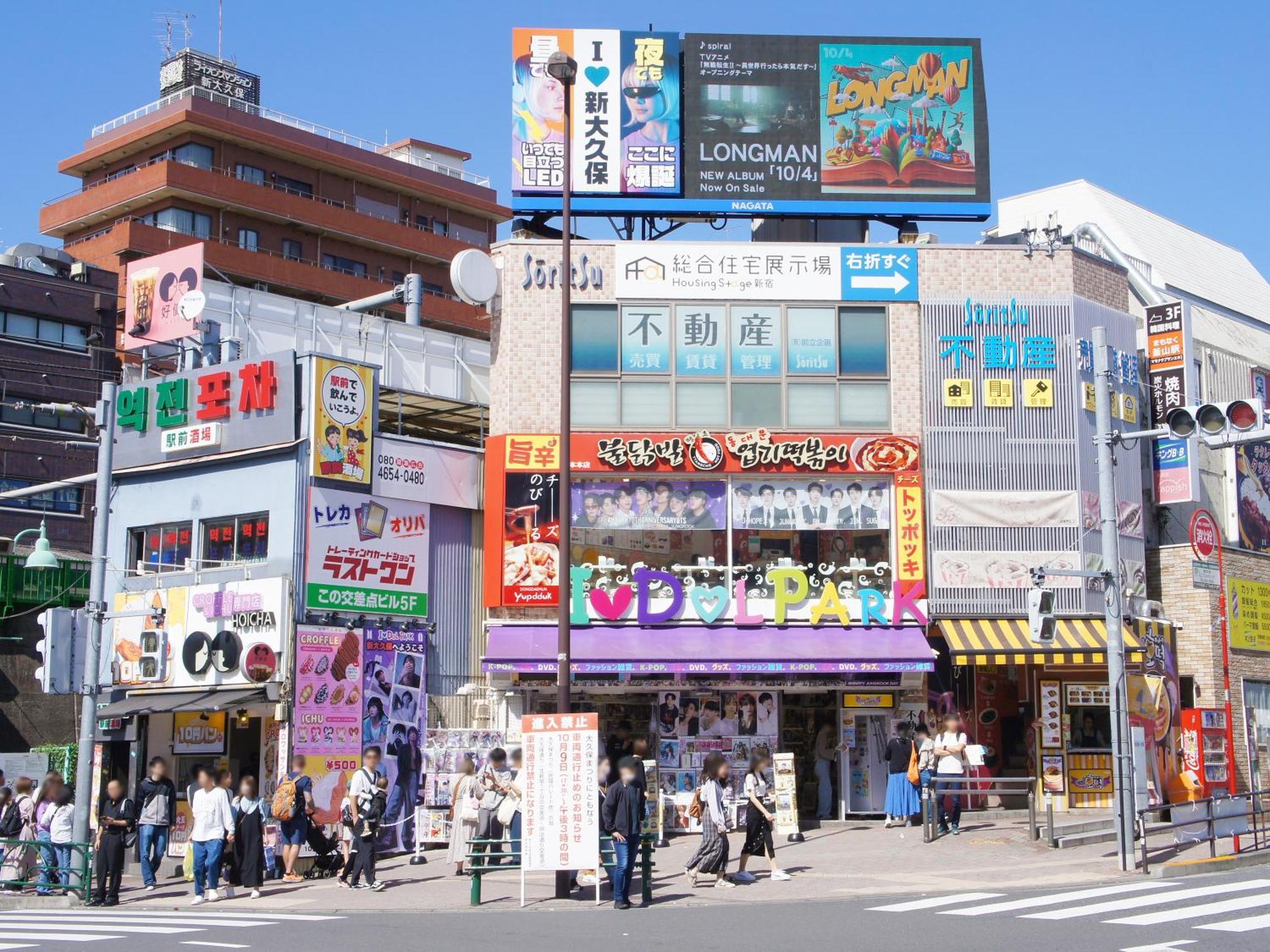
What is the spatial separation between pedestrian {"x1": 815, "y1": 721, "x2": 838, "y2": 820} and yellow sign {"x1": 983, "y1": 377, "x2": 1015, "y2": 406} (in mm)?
7030

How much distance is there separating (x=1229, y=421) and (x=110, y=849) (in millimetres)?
16162

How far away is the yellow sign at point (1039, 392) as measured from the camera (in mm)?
28297

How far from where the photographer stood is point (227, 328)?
30141 mm

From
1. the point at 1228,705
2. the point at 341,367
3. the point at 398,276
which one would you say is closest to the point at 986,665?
the point at 1228,705

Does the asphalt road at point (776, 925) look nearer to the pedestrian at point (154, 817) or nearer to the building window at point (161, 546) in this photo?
the pedestrian at point (154, 817)

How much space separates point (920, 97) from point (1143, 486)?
372 inches

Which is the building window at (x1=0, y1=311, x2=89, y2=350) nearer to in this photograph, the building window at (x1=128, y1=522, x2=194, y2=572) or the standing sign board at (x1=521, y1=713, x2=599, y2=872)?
the building window at (x1=128, y1=522, x2=194, y2=572)


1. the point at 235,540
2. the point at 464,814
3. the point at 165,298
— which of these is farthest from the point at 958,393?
the point at 165,298

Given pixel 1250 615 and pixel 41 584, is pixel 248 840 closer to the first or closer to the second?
pixel 1250 615

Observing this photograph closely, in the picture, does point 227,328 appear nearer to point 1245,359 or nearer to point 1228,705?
point 1228,705

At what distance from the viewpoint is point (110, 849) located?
2006 cm

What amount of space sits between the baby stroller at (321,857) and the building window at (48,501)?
3363 cm

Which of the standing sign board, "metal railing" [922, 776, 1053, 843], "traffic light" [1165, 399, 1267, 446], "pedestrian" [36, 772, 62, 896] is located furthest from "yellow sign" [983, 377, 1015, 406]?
"pedestrian" [36, 772, 62, 896]

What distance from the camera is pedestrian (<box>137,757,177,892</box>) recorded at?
21.1 m
